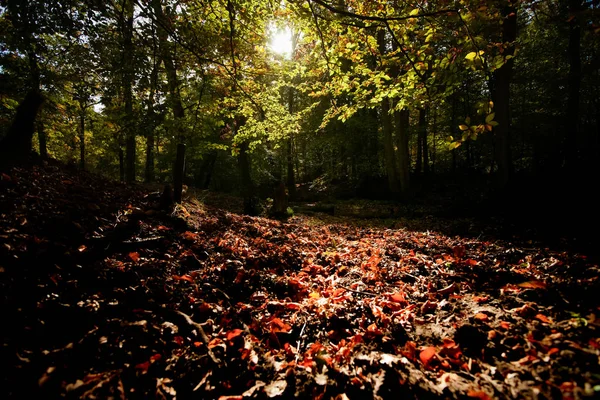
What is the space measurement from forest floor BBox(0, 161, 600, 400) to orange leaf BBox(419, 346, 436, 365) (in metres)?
0.03

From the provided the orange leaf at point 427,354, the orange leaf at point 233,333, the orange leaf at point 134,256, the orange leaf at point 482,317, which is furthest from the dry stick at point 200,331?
the orange leaf at point 482,317

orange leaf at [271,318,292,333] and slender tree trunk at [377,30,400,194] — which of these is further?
slender tree trunk at [377,30,400,194]

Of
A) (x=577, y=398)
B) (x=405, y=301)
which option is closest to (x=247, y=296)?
(x=405, y=301)

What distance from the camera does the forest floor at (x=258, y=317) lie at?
1.71 m

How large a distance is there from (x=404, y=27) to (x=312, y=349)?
3856 millimetres

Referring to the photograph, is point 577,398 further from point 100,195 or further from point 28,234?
point 100,195

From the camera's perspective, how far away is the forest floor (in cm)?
171

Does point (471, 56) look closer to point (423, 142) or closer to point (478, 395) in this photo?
point (478, 395)

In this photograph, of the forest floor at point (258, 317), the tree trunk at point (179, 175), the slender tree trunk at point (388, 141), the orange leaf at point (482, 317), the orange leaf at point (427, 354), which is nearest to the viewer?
the forest floor at point (258, 317)

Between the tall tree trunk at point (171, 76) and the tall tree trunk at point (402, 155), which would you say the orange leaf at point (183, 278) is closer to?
the tall tree trunk at point (171, 76)

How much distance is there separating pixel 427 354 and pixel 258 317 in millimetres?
1697

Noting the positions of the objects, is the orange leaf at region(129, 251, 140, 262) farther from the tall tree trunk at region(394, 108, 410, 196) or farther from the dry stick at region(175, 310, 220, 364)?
the tall tree trunk at region(394, 108, 410, 196)

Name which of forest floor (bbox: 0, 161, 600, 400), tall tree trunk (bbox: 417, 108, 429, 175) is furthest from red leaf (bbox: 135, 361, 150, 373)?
tall tree trunk (bbox: 417, 108, 429, 175)

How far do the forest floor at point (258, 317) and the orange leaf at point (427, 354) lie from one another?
29 mm
